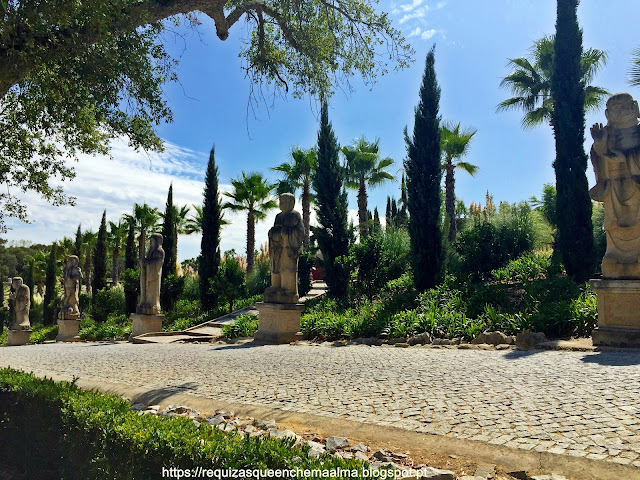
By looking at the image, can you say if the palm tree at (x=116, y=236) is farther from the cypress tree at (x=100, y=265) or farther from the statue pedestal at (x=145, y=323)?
the statue pedestal at (x=145, y=323)

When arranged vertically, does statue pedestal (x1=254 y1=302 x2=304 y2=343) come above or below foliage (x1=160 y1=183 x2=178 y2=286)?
below

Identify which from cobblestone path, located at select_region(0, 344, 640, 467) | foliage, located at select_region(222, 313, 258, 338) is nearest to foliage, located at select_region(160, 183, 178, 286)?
foliage, located at select_region(222, 313, 258, 338)

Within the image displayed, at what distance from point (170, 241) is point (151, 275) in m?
10.6

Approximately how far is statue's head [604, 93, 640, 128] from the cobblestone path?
12.4 ft

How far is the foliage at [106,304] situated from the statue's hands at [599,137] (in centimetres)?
2337

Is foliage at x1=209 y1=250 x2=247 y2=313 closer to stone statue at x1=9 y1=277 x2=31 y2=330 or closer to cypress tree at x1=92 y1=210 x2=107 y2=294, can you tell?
stone statue at x1=9 y1=277 x2=31 y2=330

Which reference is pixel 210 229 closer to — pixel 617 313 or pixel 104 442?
pixel 617 313

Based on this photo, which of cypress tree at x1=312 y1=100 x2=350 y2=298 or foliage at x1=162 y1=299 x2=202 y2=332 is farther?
foliage at x1=162 y1=299 x2=202 y2=332

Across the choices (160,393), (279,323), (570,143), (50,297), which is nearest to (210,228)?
(279,323)

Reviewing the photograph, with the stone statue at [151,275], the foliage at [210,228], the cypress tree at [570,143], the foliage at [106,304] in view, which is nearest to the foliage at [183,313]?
the foliage at [210,228]

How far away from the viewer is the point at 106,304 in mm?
24625

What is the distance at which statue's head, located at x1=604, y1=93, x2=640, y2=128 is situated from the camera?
24.5 feet

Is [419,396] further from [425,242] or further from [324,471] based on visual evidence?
[425,242]

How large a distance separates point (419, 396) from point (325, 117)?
16.7 m
